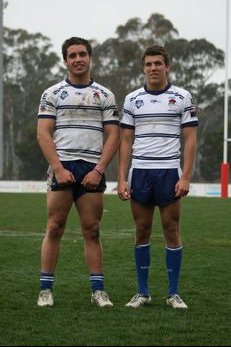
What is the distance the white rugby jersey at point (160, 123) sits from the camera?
5809 mm

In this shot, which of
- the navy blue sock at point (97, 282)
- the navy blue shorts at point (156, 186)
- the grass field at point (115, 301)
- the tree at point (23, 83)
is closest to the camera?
the grass field at point (115, 301)

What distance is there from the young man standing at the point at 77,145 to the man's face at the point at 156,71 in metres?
0.34

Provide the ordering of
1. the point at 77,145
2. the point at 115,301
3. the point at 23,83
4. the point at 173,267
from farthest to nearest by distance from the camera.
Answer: the point at 23,83 < the point at 115,301 < the point at 173,267 < the point at 77,145

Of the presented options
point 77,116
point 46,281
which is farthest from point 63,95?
point 46,281

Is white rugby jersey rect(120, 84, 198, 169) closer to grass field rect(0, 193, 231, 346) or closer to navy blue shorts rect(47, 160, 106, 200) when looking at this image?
navy blue shorts rect(47, 160, 106, 200)

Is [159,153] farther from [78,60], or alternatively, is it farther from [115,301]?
[115,301]

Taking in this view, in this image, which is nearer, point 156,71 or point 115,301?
point 156,71

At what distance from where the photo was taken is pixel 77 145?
5801mm

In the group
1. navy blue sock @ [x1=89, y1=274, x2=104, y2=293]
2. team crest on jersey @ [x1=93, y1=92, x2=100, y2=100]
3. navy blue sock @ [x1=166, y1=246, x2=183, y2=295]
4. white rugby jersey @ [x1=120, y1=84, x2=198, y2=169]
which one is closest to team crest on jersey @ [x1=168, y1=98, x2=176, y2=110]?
white rugby jersey @ [x1=120, y1=84, x2=198, y2=169]

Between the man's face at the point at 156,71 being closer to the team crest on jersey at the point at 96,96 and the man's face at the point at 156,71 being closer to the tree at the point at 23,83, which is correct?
the team crest on jersey at the point at 96,96

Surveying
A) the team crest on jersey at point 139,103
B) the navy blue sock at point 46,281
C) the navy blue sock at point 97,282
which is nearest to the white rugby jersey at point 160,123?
the team crest on jersey at point 139,103

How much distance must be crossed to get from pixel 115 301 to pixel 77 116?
4.91ft

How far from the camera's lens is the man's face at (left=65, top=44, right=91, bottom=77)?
19.1ft

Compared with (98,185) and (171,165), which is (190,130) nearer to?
(171,165)
